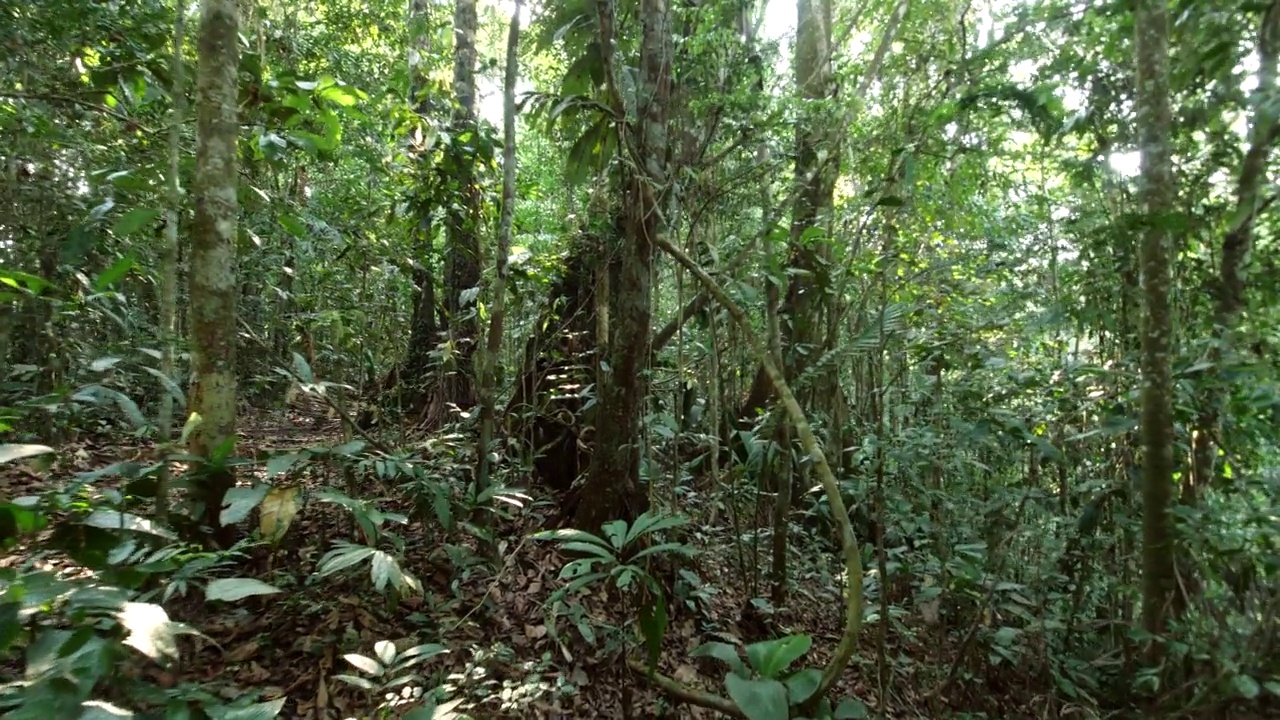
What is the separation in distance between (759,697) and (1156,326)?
232 centimetres

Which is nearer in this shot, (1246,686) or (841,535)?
(1246,686)

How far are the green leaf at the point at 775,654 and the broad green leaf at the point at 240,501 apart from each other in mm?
2036

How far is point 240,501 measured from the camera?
2834mm

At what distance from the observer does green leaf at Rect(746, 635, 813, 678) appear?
2533mm

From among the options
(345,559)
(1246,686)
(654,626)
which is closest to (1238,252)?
(1246,686)

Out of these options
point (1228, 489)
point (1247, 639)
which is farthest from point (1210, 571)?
point (1228, 489)

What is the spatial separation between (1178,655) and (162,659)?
3.64 meters

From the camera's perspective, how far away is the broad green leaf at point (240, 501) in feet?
8.92

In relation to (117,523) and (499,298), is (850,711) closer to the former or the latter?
(117,523)

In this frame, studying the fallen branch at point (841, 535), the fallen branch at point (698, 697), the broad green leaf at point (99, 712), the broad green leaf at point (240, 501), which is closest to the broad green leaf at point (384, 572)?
the broad green leaf at point (240, 501)

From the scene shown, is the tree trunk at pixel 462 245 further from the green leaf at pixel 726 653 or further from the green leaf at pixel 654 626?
the green leaf at pixel 726 653

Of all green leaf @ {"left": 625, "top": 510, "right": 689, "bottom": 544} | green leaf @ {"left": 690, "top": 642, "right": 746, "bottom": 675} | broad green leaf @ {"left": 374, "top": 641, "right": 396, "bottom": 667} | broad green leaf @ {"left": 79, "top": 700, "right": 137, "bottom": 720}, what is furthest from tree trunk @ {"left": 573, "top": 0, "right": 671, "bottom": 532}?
broad green leaf @ {"left": 79, "top": 700, "right": 137, "bottom": 720}

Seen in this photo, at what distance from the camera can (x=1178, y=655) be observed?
290 cm

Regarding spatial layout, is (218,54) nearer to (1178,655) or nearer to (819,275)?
(819,275)
